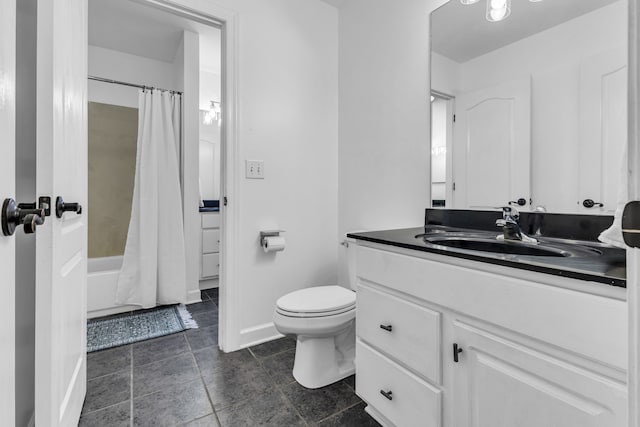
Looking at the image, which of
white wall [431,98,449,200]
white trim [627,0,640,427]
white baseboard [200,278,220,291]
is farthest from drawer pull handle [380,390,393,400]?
white baseboard [200,278,220,291]

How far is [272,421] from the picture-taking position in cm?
127

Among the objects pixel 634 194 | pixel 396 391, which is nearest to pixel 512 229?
pixel 396 391

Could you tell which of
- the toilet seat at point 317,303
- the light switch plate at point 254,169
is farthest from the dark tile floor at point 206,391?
the light switch plate at point 254,169

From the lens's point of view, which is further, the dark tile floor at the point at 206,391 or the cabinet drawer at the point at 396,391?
the dark tile floor at the point at 206,391

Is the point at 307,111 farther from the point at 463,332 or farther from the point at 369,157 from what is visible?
the point at 463,332

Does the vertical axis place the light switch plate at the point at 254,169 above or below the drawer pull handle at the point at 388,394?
above

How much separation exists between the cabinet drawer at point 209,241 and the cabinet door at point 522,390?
106 inches

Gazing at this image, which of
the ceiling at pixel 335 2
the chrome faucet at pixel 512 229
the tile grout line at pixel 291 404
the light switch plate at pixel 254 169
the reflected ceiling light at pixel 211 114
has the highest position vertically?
the ceiling at pixel 335 2

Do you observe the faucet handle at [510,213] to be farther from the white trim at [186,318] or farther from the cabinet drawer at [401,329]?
the white trim at [186,318]

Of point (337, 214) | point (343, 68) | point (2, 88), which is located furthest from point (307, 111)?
point (2, 88)

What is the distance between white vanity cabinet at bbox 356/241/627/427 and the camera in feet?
2.11

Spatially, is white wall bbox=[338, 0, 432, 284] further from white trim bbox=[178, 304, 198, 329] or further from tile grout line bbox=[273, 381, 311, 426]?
white trim bbox=[178, 304, 198, 329]

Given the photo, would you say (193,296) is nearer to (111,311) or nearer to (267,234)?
(111,311)

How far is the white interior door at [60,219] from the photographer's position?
79cm
